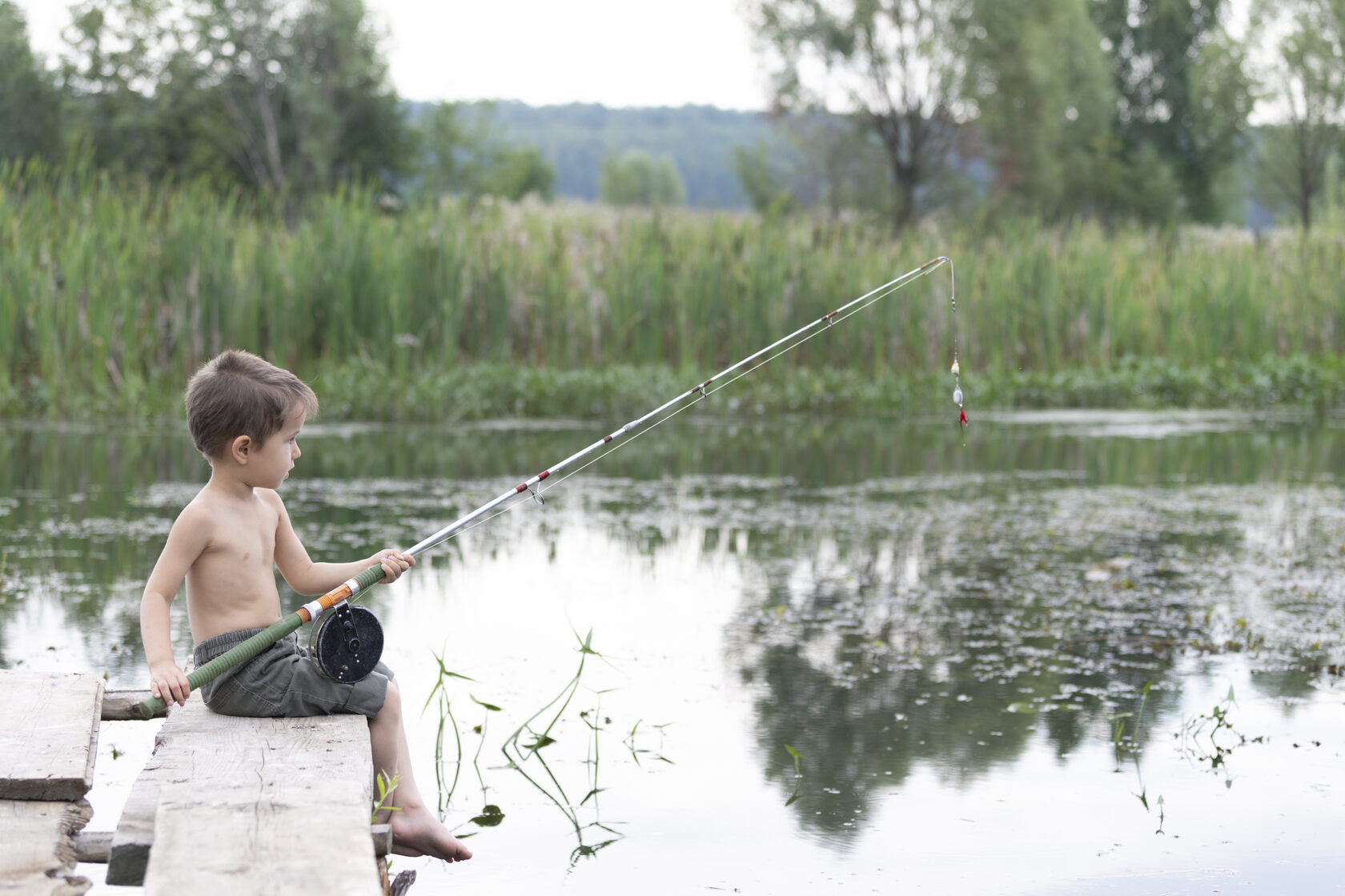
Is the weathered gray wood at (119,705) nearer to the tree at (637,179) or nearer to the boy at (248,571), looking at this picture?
the boy at (248,571)

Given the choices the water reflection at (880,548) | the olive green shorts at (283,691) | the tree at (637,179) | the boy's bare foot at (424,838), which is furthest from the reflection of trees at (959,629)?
the tree at (637,179)

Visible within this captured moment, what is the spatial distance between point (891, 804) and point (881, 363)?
34.2 ft

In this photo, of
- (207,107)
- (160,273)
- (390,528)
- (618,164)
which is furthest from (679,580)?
(618,164)

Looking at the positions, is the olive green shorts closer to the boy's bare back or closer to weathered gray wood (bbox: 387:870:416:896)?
the boy's bare back

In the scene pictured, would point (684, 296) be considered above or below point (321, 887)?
above

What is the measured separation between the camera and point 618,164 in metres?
129

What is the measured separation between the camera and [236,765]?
9.54 ft

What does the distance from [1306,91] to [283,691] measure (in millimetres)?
58774

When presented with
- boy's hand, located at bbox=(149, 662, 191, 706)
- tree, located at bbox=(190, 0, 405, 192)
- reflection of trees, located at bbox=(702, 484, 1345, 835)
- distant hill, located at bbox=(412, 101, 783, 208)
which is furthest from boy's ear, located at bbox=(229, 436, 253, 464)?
distant hill, located at bbox=(412, 101, 783, 208)

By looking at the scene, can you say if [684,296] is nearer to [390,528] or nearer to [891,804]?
[390,528]

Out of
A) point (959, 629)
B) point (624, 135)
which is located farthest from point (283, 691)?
point (624, 135)

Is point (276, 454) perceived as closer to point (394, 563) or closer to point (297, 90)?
point (394, 563)

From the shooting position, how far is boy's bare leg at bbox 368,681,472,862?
124 inches

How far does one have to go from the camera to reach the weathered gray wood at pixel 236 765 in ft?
8.63
